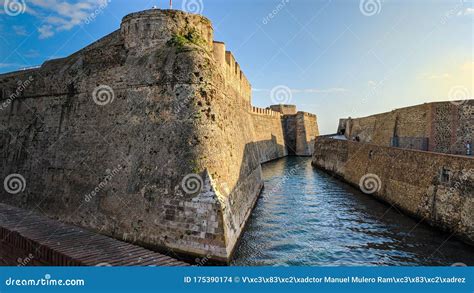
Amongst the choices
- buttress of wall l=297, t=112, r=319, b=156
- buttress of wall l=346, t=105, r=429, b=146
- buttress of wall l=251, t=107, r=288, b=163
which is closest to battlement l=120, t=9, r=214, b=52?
buttress of wall l=346, t=105, r=429, b=146

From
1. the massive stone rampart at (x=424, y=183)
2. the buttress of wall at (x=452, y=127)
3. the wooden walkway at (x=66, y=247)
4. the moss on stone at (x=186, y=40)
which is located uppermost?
the moss on stone at (x=186, y=40)

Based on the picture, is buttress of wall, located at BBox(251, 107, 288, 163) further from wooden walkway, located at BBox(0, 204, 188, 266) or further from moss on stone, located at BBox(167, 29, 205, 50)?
wooden walkway, located at BBox(0, 204, 188, 266)

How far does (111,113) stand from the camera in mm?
13242

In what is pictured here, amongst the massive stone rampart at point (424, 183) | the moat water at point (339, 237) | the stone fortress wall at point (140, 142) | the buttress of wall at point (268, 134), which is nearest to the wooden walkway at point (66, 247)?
the stone fortress wall at point (140, 142)

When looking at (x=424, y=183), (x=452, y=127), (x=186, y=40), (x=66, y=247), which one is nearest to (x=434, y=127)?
(x=452, y=127)

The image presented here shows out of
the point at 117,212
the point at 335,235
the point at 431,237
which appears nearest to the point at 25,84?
the point at 117,212

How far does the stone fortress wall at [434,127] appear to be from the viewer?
61.6 feet

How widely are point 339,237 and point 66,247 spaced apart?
10766 millimetres

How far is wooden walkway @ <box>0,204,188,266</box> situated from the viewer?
5949 millimetres

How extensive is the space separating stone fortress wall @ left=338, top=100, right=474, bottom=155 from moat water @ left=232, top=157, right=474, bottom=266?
563 cm

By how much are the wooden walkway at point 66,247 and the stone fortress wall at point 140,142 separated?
3.08 meters

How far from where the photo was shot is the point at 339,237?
13336mm

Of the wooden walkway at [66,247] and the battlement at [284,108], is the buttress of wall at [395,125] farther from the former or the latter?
the battlement at [284,108]

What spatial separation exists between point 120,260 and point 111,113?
8.70 m
